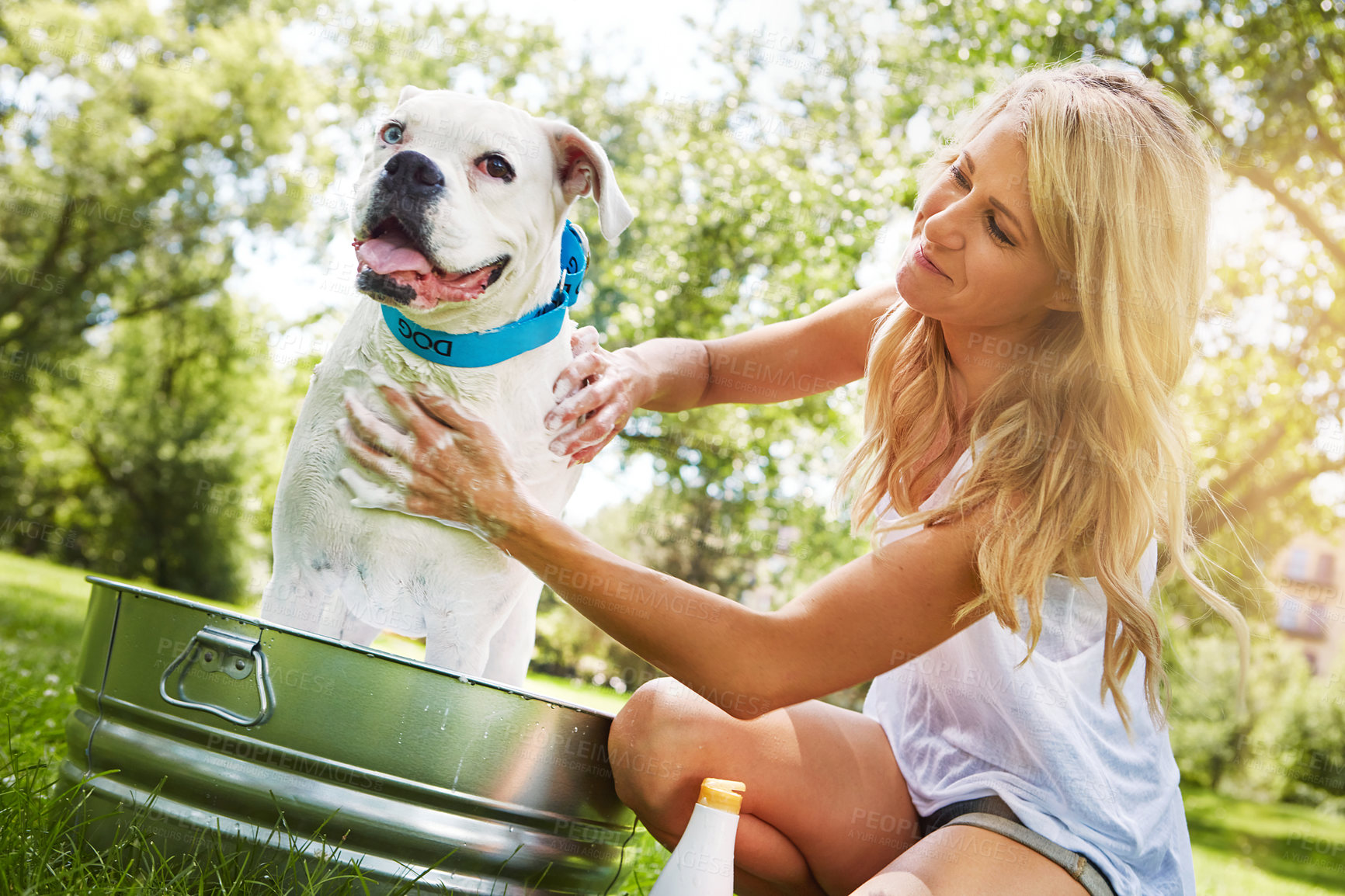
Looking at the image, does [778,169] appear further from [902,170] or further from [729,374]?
[729,374]

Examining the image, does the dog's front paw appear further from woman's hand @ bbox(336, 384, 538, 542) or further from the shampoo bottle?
the shampoo bottle

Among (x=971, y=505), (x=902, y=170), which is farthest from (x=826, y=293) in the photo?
(x=971, y=505)

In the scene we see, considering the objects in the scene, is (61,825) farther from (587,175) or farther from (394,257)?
(587,175)

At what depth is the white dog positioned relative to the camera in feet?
5.96

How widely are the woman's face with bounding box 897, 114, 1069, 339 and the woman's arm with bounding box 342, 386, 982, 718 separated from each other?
49 cm

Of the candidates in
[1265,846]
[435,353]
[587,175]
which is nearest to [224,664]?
[435,353]

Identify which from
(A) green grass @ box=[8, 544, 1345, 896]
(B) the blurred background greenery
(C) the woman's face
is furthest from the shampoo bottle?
(B) the blurred background greenery

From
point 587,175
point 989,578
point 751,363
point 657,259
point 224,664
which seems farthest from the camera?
point 657,259

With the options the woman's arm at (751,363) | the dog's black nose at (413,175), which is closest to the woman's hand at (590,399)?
the woman's arm at (751,363)

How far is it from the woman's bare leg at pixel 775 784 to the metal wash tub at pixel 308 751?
0.67 ft

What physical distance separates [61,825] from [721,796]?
3.81ft

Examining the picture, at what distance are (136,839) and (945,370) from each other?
1.93 metres

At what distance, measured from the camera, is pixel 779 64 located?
10297 mm

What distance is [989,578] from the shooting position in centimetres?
169
